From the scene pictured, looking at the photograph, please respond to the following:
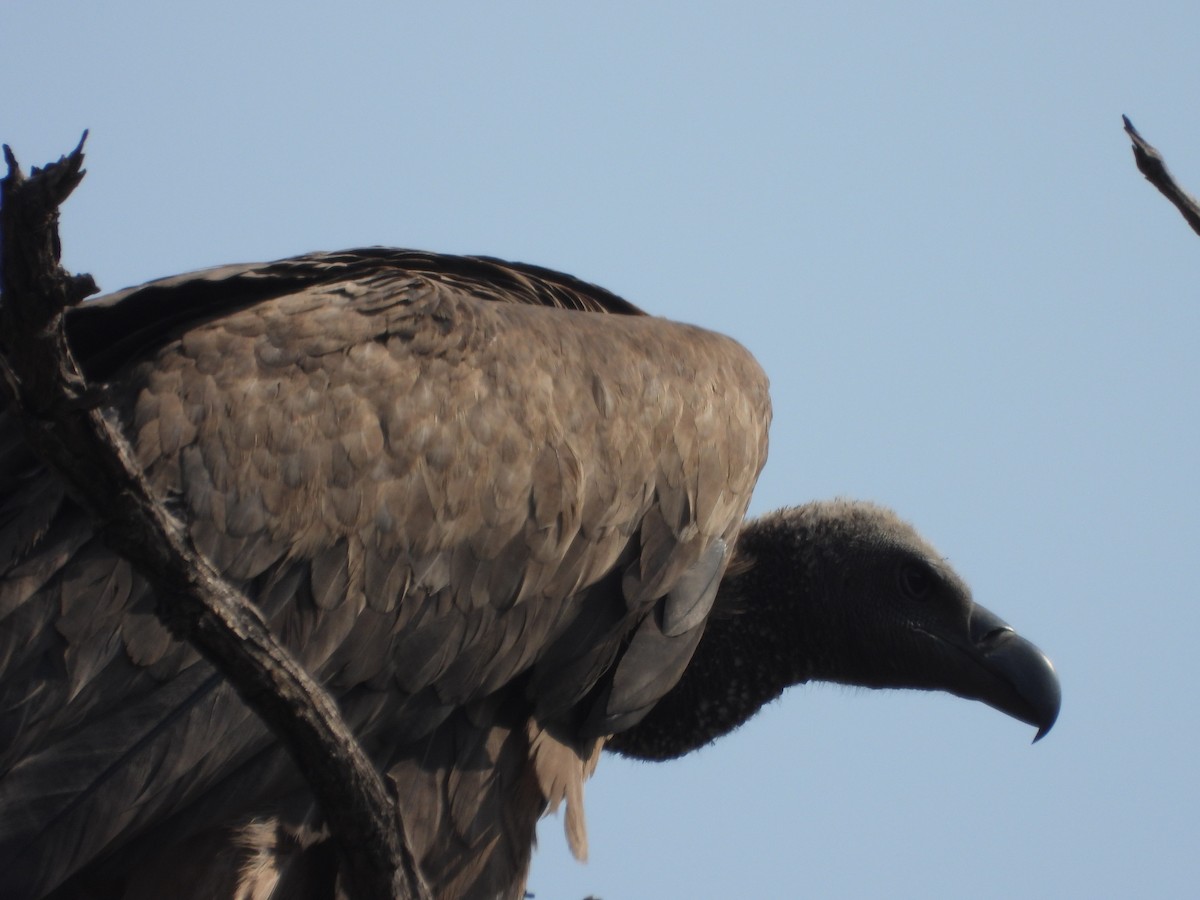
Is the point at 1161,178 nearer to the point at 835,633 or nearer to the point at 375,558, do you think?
the point at 375,558

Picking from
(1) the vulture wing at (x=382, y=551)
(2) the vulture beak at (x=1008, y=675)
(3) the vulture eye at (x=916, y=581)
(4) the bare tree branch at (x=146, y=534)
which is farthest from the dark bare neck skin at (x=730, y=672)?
(4) the bare tree branch at (x=146, y=534)

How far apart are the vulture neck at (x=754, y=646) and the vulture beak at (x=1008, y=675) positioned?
0.53 metres

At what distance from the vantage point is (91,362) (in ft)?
15.6

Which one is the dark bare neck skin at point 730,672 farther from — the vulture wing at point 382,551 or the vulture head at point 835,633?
the vulture wing at point 382,551

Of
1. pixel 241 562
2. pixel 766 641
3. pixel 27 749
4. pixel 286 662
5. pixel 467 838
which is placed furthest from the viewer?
pixel 766 641

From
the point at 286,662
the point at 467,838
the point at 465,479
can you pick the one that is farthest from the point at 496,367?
the point at 286,662

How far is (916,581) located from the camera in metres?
6.66

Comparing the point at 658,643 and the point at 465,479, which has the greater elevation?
the point at 465,479

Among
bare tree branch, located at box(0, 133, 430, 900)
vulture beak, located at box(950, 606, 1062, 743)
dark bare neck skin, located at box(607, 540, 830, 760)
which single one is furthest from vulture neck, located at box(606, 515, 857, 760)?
bare tree branch, located at box(0, 133, 430, 900)

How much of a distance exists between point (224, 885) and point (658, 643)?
165cm

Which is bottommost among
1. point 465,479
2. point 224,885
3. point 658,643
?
point 224,885

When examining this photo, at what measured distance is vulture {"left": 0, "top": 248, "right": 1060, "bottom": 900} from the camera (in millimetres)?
4344

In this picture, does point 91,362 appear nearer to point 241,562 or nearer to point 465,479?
point 241,562

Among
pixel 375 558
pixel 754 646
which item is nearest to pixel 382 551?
pixel 375 558
